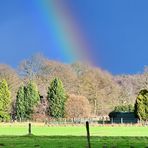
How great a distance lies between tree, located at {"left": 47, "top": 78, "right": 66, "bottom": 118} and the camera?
67875 millimetres

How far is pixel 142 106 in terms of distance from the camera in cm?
5538

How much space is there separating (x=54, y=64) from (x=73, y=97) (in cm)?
1797

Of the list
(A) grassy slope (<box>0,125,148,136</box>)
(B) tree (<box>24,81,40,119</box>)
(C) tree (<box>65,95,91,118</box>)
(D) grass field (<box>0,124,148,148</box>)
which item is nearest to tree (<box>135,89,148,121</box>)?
(C) tree (<box>65,95,91,118</box>)

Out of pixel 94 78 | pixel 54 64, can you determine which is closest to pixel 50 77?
pixel 54 64

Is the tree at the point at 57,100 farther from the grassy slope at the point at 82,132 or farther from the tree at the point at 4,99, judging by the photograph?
the grassy slope at the point at 82,132

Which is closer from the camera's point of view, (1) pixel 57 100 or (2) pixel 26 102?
(1) pixel 57 100

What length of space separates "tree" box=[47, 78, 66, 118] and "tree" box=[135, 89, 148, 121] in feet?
52.6

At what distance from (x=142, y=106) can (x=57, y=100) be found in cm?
1751

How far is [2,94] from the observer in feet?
224

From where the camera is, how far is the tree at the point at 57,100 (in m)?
67.9

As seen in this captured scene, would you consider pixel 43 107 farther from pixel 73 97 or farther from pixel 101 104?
pixel 101 104

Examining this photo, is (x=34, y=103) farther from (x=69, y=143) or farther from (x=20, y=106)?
(x=69, y=143)

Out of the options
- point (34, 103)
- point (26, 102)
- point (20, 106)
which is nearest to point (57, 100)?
point (34, 103)

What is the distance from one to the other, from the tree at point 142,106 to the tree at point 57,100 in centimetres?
1605
